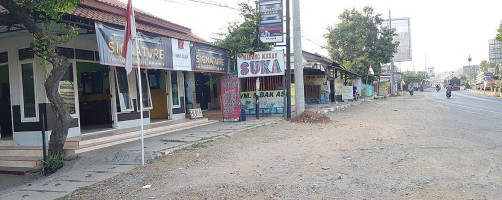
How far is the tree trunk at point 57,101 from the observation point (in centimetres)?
768

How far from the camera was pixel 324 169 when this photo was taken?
6.46 meters

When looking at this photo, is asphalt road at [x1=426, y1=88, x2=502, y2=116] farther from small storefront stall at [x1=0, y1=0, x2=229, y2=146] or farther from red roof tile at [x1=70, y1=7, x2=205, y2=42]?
red roof tile at [x1=70, y1=7, x2=205, y2=42]

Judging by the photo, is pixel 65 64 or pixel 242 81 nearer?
pixel 65 64

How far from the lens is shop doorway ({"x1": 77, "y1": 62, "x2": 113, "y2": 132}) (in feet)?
42.5

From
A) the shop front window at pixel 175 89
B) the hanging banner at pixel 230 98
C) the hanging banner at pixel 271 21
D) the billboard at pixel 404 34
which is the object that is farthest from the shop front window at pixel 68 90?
the billboard at pixel 404 34

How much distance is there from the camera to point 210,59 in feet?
49.3

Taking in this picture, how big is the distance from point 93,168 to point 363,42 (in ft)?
109

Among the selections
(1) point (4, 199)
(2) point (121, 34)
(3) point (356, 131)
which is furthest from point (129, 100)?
(3) point (356, 131)

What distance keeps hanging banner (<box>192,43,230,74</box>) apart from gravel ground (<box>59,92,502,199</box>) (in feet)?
16.3

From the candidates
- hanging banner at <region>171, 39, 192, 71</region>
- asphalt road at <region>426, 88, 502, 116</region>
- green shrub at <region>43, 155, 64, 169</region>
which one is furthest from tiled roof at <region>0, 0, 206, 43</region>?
asphalt road at <region>426, 88, 502, 116</region>

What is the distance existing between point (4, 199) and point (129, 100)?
6727 mm

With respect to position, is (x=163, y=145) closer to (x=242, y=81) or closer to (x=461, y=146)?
(x=461, y=146)

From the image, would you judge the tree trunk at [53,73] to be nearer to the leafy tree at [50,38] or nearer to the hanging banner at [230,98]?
the leafy tree at [50,38]

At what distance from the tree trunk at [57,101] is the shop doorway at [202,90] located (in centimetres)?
1121
